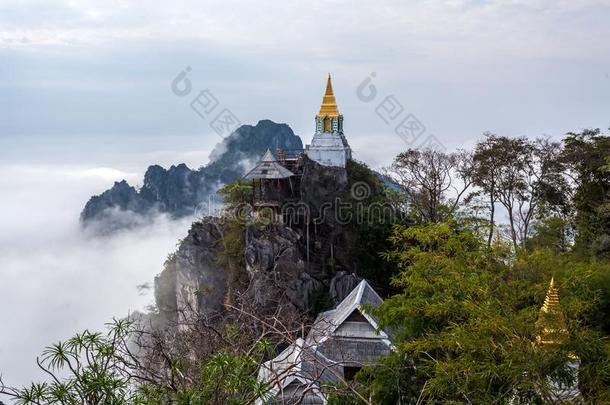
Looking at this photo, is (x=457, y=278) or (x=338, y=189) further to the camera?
(x=338, y=189)

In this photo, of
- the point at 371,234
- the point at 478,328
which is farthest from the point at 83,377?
the point at 371,234

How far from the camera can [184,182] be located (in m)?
60.9

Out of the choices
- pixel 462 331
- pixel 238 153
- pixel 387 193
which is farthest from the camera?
pixel 238 153

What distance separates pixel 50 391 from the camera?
5496 mm

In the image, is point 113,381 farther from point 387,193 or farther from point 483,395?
point 387,193

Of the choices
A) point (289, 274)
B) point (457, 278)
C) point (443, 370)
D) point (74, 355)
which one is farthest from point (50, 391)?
point (289, 274)

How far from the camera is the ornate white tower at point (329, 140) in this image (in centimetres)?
2484

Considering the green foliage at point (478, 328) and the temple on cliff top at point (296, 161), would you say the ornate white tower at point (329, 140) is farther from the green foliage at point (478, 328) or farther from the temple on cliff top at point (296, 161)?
the green foliage at point (478, 328)

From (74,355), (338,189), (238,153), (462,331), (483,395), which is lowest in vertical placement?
(483,395)

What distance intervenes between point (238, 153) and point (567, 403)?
174 ft

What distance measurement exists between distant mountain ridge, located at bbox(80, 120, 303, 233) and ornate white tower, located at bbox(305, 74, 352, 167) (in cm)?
3140

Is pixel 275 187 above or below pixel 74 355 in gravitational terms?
above

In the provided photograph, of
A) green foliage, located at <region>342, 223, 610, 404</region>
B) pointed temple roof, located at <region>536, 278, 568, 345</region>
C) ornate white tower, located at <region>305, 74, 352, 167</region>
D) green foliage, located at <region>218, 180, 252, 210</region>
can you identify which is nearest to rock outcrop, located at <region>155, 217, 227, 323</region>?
green foliage, located at <region>218, 180, 252, 210</region>

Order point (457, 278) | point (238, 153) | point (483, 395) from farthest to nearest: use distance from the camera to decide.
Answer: point (238, 153), point (457, 278), point (483, 395)
